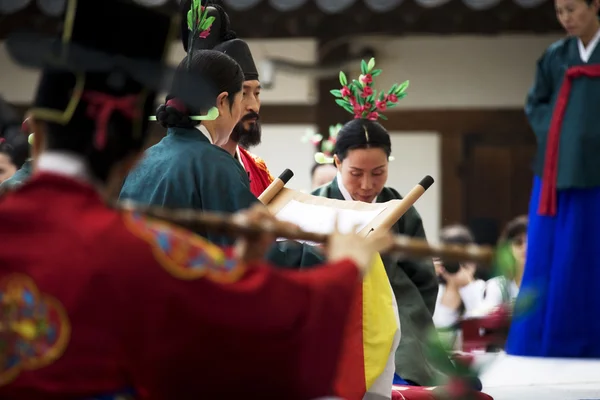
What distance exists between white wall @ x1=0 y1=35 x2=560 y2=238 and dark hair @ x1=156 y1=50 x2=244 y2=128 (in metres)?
5.83

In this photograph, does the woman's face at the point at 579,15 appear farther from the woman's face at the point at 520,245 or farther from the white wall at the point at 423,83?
the white wall at the point at 423,83

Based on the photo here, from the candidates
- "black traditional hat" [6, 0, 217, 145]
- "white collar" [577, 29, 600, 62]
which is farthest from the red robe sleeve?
"white collar" [577, 29, 600, 62]

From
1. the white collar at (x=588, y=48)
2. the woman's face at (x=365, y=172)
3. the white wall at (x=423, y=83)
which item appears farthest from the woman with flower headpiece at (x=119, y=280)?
the white wall at (x=423, y=83)

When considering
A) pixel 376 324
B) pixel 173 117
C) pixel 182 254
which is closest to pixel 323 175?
pixel 376 324

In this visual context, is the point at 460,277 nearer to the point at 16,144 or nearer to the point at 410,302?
the point at 410,302

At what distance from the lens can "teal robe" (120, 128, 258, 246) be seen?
3.77 m

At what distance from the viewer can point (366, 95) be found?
5.92 meters

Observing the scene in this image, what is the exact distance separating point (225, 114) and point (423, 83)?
20.6 ft

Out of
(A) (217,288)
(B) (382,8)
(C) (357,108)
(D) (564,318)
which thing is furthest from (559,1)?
(A) (217,288)

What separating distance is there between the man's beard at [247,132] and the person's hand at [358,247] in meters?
2.44

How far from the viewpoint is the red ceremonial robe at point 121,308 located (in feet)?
7.34

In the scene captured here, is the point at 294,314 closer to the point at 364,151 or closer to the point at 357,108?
the point at 364,151

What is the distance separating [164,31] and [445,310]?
473 cm

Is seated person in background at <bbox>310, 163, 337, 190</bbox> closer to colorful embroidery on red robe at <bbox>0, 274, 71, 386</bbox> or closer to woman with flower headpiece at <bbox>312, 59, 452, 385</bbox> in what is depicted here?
woman with flower headpiece at <bbox>312, 59, 452, 385</bbox>
